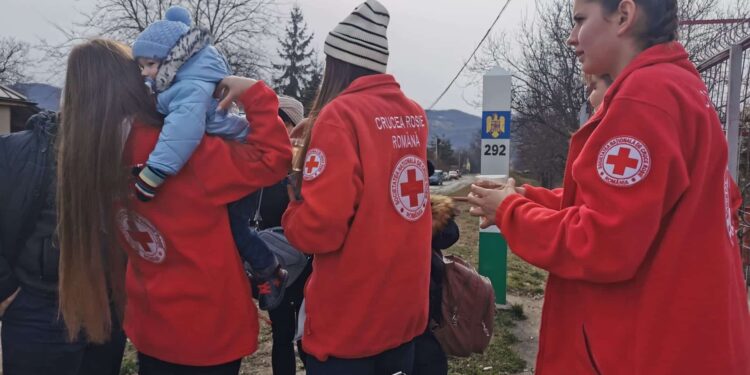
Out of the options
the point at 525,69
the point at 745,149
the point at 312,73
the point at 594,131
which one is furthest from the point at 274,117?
the point at 312,73

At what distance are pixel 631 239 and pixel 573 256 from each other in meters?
0.15

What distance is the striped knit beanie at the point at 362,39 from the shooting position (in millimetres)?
1967

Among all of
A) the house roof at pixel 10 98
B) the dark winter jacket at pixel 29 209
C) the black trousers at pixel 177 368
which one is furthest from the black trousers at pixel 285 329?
the house roof at pixel 10 98

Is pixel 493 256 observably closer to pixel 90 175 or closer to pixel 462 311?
pixel 462 311

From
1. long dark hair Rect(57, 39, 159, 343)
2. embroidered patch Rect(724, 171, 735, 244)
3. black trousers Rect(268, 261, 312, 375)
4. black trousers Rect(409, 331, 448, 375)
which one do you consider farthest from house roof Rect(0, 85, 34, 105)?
embroidered patch Rect(724, 171, 735, 244)

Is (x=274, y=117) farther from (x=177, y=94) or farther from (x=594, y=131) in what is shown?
(x=594, y=131)

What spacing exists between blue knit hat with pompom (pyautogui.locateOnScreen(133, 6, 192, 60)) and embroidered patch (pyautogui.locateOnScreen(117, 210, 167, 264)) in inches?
23.6

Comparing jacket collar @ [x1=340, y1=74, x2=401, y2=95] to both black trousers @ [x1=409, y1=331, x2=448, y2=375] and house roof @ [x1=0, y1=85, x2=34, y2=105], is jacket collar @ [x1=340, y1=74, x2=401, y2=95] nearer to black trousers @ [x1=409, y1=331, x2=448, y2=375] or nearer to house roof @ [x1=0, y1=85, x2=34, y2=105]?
black trousers @ [x1=409, y1=331, x2=448, y2=375]

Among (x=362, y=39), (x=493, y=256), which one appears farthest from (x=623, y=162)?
(x=493, y=256)

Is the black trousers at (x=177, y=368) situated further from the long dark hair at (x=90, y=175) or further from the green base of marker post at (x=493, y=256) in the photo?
the green base of marker post at (x=493, y=256)

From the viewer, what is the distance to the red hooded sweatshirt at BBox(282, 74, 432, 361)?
1720 mm

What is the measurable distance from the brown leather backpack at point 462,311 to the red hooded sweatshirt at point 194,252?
1.11 meters

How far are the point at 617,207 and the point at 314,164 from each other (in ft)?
3.07

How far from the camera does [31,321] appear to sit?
1.95m
